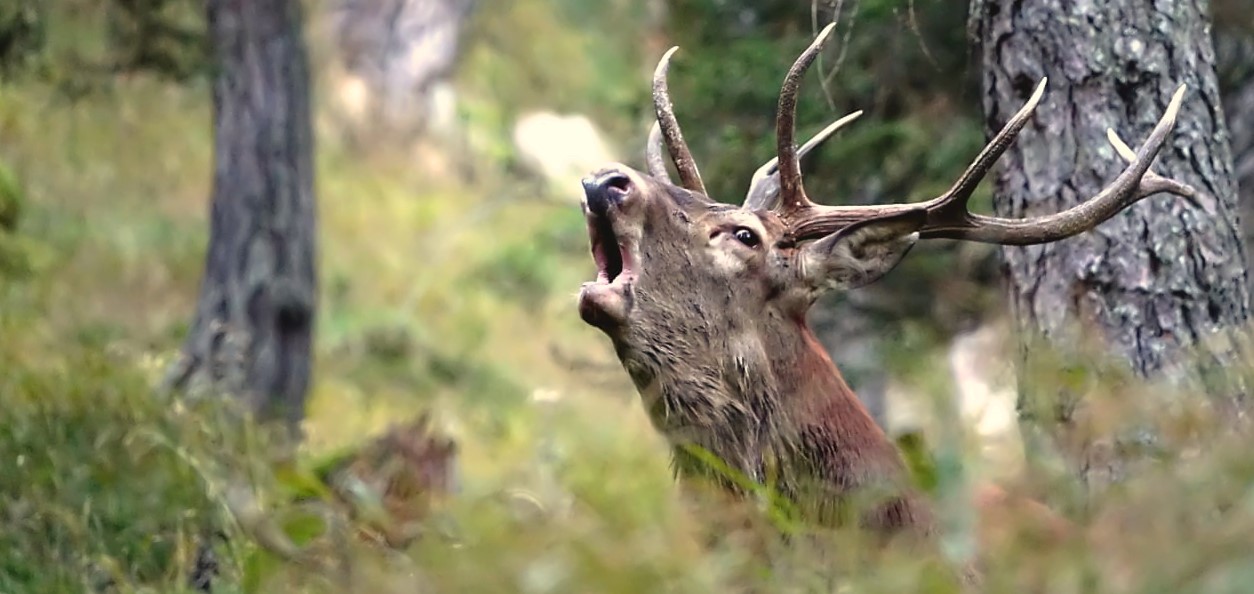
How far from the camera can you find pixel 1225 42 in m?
7.21

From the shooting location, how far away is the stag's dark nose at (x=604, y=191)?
14.9 ft

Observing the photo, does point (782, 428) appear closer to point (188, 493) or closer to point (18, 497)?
point (188, 493)

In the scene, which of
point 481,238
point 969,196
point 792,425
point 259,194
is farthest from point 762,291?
point 481,238

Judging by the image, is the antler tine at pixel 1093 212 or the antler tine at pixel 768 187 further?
the antler tine at pixel 768 187

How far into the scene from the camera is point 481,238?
18.0m

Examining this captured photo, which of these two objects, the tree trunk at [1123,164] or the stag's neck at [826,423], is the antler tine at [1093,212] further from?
the stag's neck at [826,423]

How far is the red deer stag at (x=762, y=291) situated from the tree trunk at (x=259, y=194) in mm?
4508

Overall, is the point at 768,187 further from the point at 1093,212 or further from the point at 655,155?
the point at 1093,212

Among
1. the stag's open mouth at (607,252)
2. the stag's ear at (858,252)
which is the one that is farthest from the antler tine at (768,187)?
the stag's open mouth at (607,252)

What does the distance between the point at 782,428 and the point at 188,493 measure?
1855 mm

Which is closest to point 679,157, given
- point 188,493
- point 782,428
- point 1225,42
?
point 782,428

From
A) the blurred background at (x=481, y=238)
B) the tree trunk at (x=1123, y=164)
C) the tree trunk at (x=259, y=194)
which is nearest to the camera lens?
the blurred background at (x=481, y=238)

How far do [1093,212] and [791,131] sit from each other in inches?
35.6

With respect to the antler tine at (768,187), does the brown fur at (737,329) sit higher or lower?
lower
